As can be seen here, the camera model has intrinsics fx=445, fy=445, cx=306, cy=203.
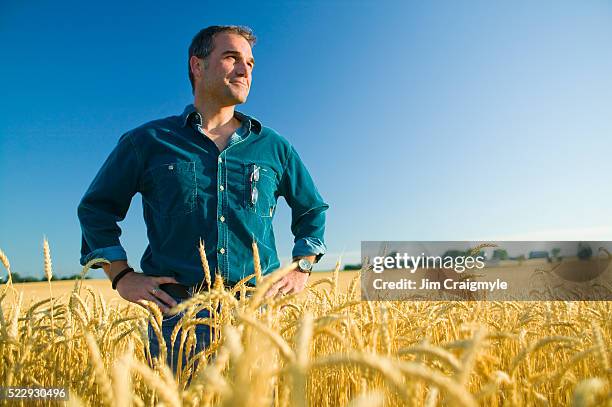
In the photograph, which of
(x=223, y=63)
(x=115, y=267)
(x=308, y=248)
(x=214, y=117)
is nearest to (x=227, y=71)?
(x=223, y=63)

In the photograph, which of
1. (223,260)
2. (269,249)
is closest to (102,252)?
(223,260)

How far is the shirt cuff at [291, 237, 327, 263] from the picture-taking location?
9.36 ft

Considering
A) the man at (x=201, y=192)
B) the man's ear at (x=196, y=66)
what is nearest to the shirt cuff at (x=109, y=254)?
the man at (x=201, y=192)

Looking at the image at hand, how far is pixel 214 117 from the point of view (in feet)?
9.69

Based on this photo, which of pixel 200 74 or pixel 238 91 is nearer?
pixel 238 91

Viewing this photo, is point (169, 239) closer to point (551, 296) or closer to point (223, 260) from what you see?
point (223, 260)

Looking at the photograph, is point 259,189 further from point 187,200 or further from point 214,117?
point 214,117

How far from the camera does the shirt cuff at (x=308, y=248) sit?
2852 mm

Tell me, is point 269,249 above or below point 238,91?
below

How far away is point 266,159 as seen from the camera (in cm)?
288

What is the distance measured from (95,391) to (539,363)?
1.70 meters

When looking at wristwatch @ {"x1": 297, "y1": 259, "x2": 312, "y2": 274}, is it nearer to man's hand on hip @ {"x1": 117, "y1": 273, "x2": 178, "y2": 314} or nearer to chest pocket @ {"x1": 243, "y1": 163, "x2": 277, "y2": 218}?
chest pocket @ {"x1": 243, "y1": 163, "x2": 277, "y2": 218}

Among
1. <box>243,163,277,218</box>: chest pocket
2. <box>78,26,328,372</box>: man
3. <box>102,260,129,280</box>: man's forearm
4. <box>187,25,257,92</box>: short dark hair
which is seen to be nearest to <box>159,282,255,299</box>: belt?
<box>78,26,328,372</box>: man

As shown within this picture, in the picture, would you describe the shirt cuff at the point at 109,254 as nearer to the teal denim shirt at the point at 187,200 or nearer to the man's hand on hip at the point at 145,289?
the teal denim shirt at the point at 187,200
